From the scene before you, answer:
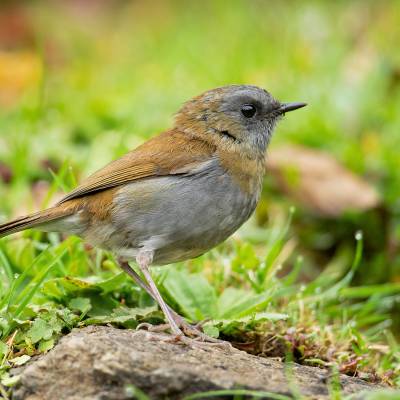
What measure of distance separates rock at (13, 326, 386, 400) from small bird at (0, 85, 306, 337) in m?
0.57

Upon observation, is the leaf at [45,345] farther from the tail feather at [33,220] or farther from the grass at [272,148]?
the tail feather at [33,220]

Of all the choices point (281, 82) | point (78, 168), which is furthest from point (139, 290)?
point (281, 82)

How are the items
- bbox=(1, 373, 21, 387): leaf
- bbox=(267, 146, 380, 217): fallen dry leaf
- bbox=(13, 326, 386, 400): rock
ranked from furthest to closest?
bbox=(267, 146, 380, 217): fallen dry leaf < bbox=(1, 373, 21, 387): leaf < bbox=(13, 326, 386, 400): rock

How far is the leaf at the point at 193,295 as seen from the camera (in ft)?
14.3

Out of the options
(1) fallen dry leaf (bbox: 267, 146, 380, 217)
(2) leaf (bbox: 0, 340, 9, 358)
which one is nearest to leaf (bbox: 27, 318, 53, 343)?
(2) leaf (bbox: 0, 340, 9, 358)

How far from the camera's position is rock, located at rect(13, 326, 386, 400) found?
10.3 ft

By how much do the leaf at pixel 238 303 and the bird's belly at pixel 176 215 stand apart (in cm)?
34

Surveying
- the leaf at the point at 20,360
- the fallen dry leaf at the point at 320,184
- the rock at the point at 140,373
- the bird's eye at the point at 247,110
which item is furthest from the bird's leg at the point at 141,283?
the fallen dry leaf at the point at 320,184

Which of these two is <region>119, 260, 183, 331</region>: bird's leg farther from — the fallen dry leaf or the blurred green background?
the fallen dry leaf

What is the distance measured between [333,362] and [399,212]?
2488 millimetres

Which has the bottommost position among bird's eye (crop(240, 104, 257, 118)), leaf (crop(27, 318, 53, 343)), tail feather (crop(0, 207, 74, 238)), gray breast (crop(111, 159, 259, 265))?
leaf (crop(27, 318, 53, 343))

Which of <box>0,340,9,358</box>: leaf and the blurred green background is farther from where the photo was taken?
the blurred green background

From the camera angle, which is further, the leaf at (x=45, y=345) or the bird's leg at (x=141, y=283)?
the bird's leg at (x=141, y=283)

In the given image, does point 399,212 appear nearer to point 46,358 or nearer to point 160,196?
point 160,196
